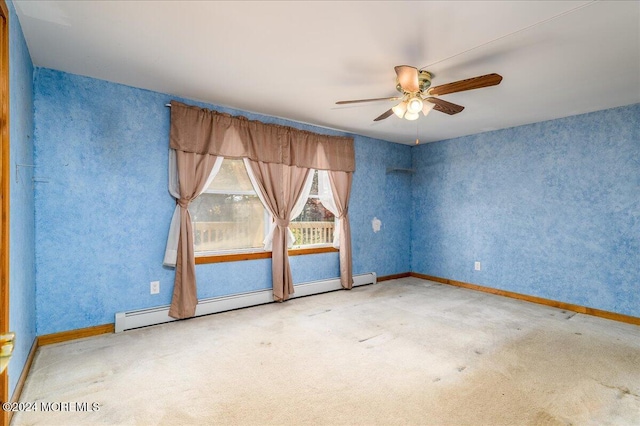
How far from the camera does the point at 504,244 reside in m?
4.38

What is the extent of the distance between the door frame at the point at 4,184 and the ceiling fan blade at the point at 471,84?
8.50 feet

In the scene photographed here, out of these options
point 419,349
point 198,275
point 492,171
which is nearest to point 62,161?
point 198,275

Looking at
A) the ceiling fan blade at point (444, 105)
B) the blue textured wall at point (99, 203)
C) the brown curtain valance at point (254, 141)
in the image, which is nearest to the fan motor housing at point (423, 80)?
the ceiling fan blade at point (444, 105)

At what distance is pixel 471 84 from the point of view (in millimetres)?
2217

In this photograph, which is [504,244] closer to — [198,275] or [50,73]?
[198,275]

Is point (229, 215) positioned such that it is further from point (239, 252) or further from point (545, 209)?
point (545, 209)

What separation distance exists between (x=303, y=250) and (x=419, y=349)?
6.75 feet

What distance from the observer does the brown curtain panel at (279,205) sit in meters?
3.82

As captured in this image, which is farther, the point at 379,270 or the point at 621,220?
the point at 379,270

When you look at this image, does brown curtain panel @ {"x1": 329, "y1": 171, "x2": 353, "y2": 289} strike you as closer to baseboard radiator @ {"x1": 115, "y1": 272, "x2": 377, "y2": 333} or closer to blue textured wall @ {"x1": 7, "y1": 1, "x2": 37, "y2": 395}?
baseboard radiator @ {"x1": 115, "y1": 272, "x2": 377, "y2": 333}

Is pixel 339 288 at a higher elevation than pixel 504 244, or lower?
lower

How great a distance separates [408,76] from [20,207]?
2718 mm

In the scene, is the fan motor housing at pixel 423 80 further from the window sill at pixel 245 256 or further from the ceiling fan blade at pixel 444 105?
the window sill at pixel 245 256

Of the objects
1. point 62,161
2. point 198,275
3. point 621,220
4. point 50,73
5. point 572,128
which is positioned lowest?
point 198,275
